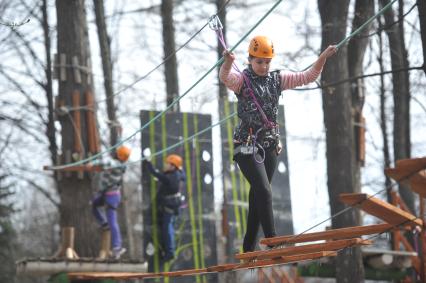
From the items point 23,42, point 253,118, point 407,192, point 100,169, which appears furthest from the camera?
point 23,42

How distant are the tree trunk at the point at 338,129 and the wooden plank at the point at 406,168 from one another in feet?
19.4

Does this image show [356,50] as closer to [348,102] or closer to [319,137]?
[348,102]

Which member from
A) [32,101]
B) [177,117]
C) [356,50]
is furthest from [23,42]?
[356,50]

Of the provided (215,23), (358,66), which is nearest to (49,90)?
(358,66)

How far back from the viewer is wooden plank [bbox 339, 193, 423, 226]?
6375 mm

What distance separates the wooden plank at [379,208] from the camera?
20.9ft

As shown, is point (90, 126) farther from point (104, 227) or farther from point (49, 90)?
point (49, 90)

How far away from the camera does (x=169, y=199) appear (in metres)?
14.3

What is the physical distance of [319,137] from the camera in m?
20.8

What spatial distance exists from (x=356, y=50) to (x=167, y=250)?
463 centimetres

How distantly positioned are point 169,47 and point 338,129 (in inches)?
286

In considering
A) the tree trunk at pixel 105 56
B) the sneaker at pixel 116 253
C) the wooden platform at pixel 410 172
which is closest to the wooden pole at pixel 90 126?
the sneaker at pixel 116 253

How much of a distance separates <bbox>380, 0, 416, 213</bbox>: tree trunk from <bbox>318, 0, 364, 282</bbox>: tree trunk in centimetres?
534

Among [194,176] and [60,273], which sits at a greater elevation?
[194,176]
